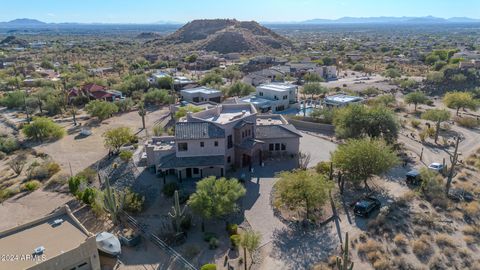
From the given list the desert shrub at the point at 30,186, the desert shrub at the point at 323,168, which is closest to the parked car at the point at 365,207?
the desert shrub at the point at 323,168

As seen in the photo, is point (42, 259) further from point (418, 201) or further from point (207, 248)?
point (418, 201)

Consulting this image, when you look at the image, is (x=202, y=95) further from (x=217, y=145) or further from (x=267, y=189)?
(x=267, y=189)

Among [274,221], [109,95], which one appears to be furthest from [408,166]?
[109,95]

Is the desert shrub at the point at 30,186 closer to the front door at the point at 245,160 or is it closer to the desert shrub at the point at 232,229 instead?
the front door at the point at 245,160

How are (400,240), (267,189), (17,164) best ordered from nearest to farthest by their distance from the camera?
(400,240)
(267,189)
(17,164)

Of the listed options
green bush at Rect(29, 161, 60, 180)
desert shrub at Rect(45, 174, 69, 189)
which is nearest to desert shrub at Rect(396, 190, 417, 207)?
desert shrub at Rect(45, 174, 69, 189)

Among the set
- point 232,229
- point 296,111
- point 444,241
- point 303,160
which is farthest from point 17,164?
point 444,241
